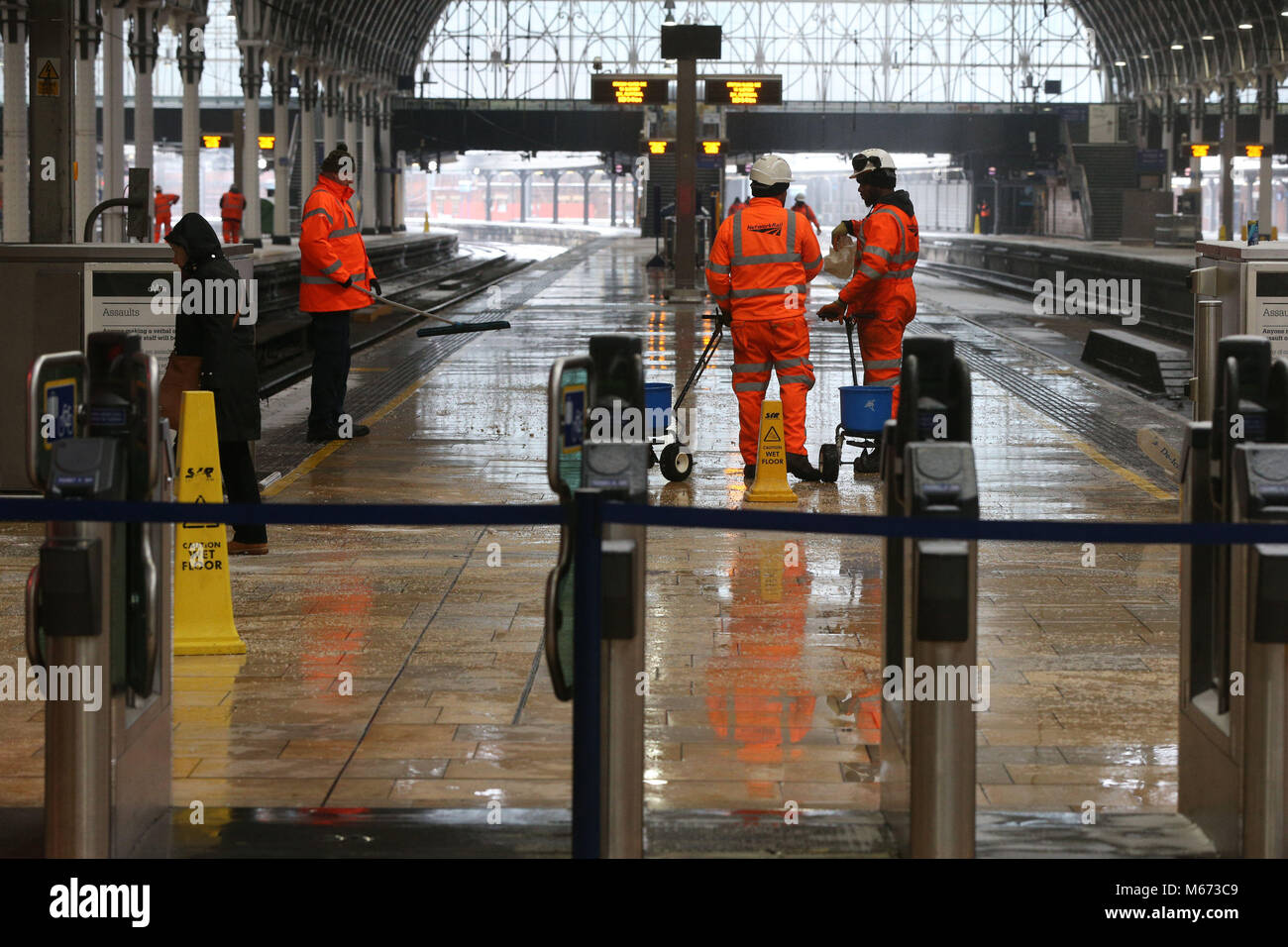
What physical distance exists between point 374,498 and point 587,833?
6.69 metres

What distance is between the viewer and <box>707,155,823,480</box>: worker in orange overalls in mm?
11180

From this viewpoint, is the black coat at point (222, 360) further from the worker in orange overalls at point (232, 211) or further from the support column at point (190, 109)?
the worker in orange overalls at point (232, 211)

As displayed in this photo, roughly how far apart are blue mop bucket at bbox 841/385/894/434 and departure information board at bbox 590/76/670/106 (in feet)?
81.3

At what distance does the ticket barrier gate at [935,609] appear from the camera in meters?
4.33

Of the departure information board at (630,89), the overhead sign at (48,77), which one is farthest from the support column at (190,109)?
the overhead sign at (48,77)

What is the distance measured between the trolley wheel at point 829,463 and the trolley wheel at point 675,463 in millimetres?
807

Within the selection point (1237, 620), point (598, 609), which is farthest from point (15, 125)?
point (1237, 620)

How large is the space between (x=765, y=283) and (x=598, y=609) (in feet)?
23.2

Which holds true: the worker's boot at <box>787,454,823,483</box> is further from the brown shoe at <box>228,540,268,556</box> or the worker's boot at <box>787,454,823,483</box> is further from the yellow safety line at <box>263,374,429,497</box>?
the brown shoe at <box>228,540,268,556</box>

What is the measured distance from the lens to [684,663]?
706cm

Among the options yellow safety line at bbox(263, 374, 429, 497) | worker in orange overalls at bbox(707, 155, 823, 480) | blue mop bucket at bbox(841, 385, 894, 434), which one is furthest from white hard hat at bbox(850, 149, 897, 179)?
yellow safety line at bbox(263, 374, 429, 497)

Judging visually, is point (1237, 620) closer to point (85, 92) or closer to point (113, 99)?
point (85, 92)

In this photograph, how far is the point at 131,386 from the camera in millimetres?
4688
